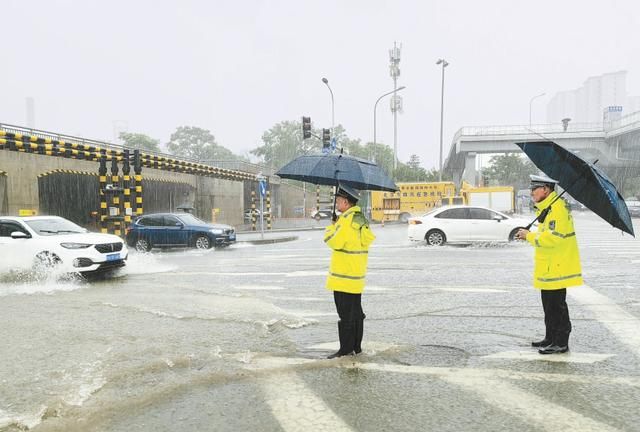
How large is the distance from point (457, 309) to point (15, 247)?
8.54 m

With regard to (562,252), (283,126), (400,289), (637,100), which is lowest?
(400,289)

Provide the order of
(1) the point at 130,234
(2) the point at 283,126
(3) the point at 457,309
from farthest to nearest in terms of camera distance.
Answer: (2) the point at 283,126 → (1) the point at 130,234 → (3) the point at 457,309

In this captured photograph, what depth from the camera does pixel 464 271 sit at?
1137 centimetres

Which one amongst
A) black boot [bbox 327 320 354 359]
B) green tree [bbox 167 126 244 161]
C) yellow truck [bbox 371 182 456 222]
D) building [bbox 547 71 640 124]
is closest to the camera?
black boot [bbox 327 320 354 359]

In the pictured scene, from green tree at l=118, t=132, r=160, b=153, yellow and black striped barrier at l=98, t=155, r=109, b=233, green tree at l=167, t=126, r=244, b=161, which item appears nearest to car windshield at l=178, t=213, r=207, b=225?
yellow and black striped barrier at l=98, t=155, r=109, b=233

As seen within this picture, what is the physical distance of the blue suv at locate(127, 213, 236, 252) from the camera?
18828 millimetres

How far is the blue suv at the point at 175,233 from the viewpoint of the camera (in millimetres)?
18828

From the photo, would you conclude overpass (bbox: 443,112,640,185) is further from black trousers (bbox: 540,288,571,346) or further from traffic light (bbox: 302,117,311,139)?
black trousers (bbox: 540,288,571,346)

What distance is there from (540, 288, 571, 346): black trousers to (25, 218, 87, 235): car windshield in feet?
31.9

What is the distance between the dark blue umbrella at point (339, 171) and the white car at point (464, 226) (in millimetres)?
12194

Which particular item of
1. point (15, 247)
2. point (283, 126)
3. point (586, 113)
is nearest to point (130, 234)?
point (15, 247)

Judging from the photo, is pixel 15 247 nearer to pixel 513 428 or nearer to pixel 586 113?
pixel 513 428

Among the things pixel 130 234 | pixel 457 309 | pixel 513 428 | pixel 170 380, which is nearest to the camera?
pixel 513 428

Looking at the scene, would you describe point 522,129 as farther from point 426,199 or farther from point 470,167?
point 426,199
